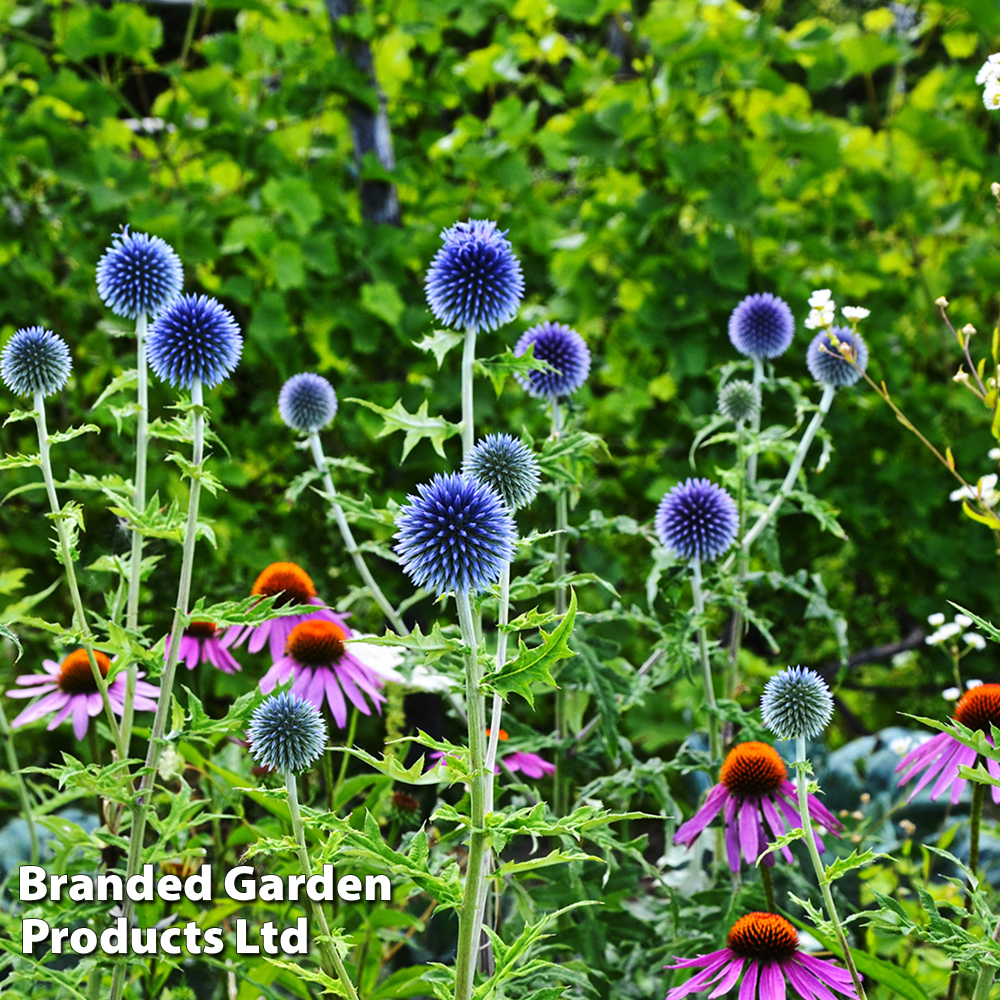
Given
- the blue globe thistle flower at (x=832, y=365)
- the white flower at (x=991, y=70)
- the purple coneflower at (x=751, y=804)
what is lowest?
the purple coneflower at (x=751, y=804)

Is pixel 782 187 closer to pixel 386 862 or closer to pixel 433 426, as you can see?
pixel 433 426

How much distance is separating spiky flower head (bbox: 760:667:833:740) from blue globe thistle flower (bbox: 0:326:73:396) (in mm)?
1053

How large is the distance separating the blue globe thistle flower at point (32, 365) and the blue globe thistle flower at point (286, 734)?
0.55m

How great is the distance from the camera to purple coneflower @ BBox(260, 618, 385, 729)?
1.71m

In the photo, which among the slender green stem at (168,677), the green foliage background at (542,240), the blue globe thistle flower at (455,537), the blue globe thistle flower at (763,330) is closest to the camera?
the blue globe thistle flower at (455,537)


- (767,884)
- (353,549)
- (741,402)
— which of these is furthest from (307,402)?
(767,884)

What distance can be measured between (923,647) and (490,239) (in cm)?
266

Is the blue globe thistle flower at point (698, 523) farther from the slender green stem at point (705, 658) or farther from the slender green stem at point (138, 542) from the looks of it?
the slender green stem at point (138, 542)

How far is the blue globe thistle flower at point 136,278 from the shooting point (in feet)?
5.07

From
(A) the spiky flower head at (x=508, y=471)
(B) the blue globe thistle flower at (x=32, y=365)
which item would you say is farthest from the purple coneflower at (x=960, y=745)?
(B) the blue globe thistle flower at (x=32, y=365)

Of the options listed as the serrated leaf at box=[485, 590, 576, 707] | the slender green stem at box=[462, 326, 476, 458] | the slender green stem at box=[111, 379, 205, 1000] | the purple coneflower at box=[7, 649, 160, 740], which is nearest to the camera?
the serrated leaf at box=[485, 590, 576, 707]

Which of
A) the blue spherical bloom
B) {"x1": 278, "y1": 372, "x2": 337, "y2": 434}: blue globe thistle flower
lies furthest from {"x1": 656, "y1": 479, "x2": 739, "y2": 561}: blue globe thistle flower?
the blue spherical bloom

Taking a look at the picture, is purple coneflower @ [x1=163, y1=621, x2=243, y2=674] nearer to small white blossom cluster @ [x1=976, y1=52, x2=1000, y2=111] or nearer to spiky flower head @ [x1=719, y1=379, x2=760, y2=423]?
spiky flower head @ [x1=719, y1=379, x2=760, y2=423]

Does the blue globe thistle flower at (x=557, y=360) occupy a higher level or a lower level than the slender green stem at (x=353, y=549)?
higher
